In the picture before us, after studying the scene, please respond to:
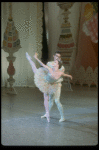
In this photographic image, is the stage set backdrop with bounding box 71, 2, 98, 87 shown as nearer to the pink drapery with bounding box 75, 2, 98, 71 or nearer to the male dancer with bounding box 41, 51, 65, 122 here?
the pink drapery with bounding box 75, 2, 98, 71

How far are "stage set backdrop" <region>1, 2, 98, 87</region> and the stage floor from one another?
4.05 meters

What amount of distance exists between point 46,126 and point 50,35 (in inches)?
308

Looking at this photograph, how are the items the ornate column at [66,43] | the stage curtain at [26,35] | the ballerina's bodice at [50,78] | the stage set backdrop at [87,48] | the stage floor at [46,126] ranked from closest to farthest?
the stage floor at [46,126] → the ballerina's bodice at [50,78] → the ornate column at [66,43] → the stage curtain at [26,35] → the stage set backdrop at [87,48]

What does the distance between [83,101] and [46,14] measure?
5.85m

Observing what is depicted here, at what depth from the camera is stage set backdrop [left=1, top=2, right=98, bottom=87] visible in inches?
390

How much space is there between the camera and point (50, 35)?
1139 centimetres

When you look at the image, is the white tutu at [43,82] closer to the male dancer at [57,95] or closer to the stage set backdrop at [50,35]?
the male dancer at [57,95]

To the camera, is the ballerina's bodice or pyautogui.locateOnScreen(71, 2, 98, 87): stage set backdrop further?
pyautogui.locateOnScreen(71, 2, 98, 87): stage set backdrop

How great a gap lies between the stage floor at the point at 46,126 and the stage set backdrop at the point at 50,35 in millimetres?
4046

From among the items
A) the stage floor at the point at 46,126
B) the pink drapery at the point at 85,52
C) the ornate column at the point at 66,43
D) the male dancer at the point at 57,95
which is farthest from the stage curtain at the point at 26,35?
the male dancer at the point at 57,95

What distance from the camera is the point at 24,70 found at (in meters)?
10.1

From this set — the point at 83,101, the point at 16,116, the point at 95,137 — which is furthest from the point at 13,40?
the point at 95,137

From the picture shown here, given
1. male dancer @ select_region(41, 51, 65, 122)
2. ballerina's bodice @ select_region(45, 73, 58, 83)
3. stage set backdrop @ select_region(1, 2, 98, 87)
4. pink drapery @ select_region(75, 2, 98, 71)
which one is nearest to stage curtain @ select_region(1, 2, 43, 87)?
stage set backdrop @ select_region(1, 2, 98, 87)

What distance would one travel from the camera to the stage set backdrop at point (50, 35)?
32.5 ft
